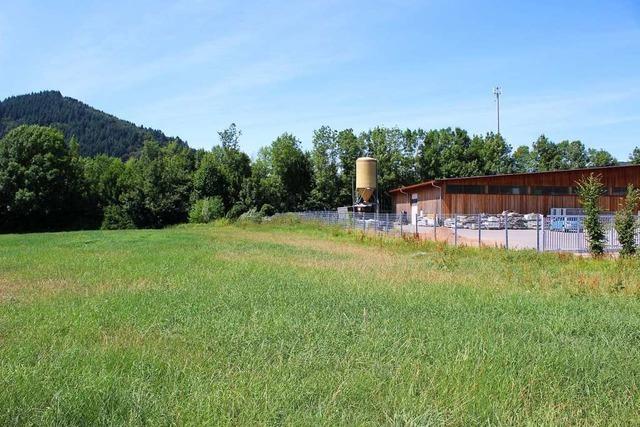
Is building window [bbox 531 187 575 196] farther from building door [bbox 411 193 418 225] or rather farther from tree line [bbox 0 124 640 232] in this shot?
tree line [bbox 0 124 640 232]

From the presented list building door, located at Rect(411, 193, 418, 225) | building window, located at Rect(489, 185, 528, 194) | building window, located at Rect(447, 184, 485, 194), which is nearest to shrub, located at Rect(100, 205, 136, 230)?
building door, located at Rect(411, 193, 418, 225)

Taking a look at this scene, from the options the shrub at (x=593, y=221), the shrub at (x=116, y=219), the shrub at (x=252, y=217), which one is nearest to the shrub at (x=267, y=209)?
the shrub at (x=252, y=217)

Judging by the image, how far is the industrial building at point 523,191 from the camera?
152 ft

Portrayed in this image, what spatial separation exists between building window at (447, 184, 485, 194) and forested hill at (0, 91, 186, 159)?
12325cm

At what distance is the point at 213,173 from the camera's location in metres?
64.9

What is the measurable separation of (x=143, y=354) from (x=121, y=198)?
60.9 metres

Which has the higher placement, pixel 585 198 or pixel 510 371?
pixel 585 198

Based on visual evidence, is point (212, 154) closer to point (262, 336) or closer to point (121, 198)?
point (121, 198)

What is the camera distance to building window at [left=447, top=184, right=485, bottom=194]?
46156 mm

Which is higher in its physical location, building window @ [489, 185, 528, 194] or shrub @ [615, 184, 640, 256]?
building window @ [489, 185, 528, 194]

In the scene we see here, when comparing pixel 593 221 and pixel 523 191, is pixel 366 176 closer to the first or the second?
pixel 523 191

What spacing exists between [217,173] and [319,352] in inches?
2416

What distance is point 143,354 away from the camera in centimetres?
540

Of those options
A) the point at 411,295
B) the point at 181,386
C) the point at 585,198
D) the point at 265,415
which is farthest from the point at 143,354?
the point at 585,198
